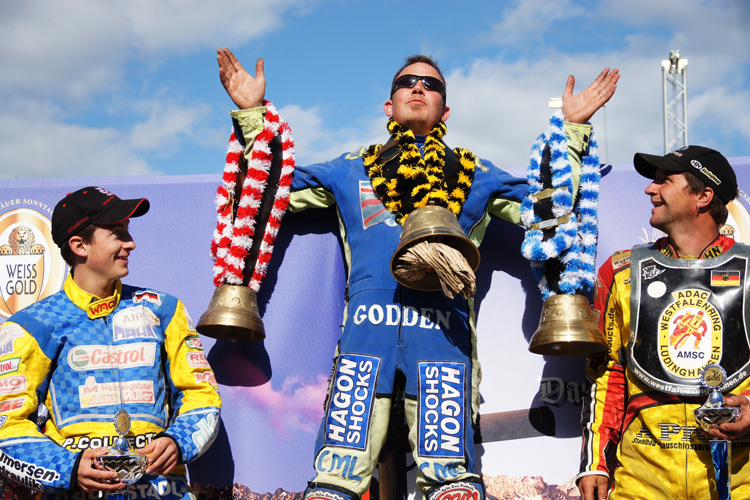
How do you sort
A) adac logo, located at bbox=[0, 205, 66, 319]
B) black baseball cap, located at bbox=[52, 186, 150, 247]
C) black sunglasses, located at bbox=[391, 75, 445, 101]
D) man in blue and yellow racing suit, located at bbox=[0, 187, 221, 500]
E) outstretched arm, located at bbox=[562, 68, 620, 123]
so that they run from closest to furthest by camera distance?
man in blue and yellow racing suit, located at bbox=[0, 187, 221, 500]
black baseball cap, located at bbox=[52, 186, 150, 247]
outstretched arm, located at bbox=[562, 68, 620, 123]
black sunglasses, located at bbox=[391, 75, 445, 101]
adac logo, located at bbox=[0, 205, 66, 319]

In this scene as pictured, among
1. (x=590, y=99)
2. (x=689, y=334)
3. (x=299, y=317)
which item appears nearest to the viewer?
(x=689, y=334)

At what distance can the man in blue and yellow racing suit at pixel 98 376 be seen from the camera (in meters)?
3.40

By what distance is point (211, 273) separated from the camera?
15.8 feet

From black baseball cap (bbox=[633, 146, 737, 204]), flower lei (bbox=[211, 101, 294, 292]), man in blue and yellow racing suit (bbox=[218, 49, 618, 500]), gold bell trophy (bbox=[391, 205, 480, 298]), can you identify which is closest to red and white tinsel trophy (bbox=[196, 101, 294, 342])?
flower lei (bbox=[211, 101, 294, 292])

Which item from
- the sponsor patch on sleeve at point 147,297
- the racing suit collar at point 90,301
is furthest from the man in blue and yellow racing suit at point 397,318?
the racing suit collar at point 90,301

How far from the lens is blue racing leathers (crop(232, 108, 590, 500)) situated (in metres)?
3.74

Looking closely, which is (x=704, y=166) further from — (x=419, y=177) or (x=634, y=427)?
(x=419, y=177)

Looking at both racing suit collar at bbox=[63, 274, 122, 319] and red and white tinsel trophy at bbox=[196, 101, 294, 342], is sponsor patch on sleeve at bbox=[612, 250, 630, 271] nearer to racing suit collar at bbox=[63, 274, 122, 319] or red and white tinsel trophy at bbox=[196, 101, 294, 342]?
red and white tinsel trophy at bbox=[196, 101, 294, 342]

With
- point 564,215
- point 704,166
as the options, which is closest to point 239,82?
point 564,215

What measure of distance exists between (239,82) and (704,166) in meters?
2.38

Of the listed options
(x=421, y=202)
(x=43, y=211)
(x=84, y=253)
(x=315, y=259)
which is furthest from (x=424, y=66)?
(x=43, y=211)

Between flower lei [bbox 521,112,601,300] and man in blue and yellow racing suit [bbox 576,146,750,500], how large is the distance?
184 millimetres

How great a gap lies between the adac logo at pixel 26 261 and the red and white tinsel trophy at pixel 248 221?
105cm

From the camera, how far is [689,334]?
3.60 meters
